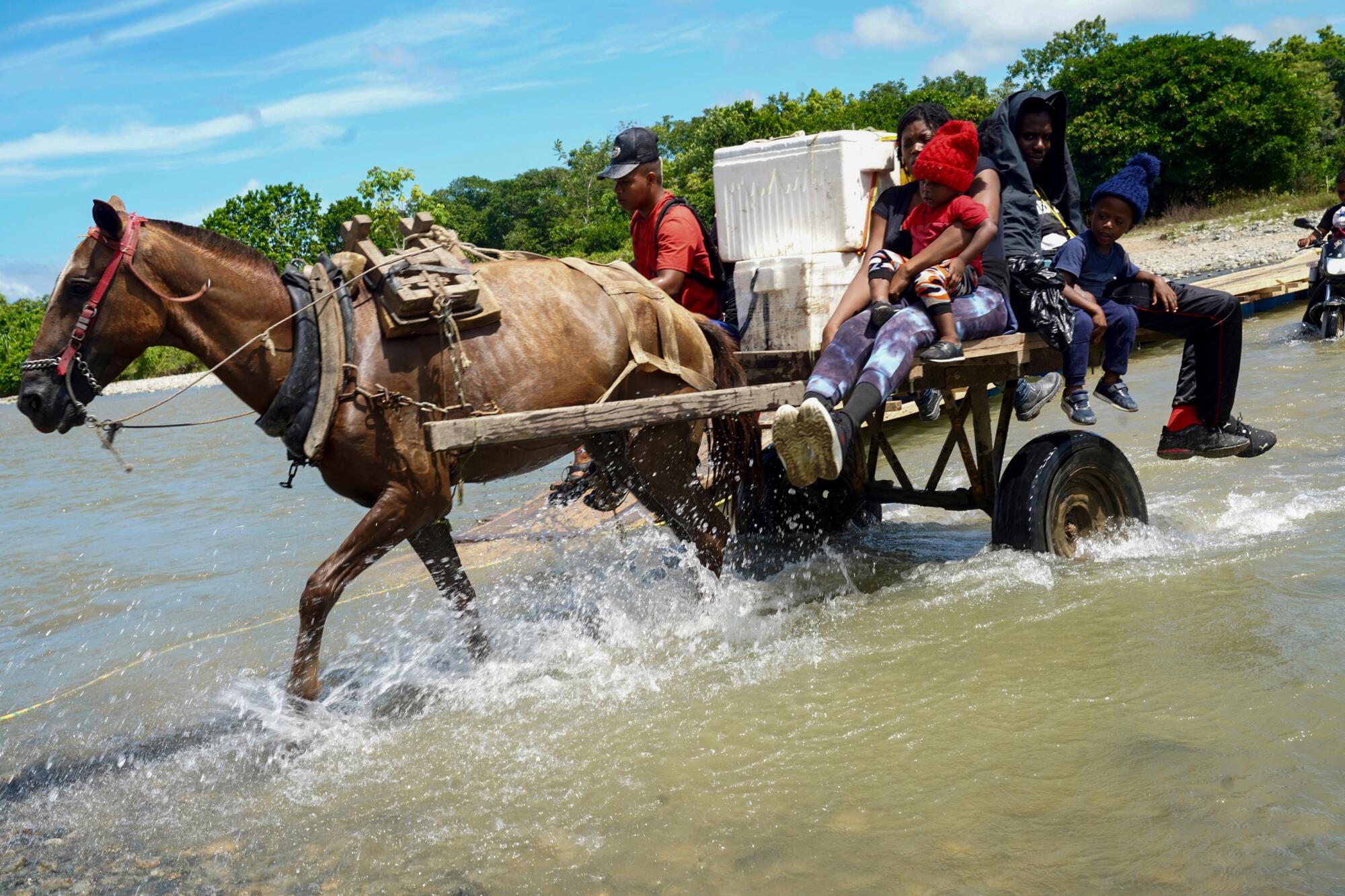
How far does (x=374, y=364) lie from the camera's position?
458 centimetres

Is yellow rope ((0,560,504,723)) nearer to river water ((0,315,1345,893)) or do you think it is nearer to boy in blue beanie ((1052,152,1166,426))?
river water ((0,315,1345,893))

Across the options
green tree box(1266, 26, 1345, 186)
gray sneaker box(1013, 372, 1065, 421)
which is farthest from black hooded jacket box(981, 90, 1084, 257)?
green tree box(1266, 26, 1345, 186)

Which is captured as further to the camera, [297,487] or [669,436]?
[297,487]

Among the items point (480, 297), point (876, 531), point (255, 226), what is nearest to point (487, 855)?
point (480, 297)

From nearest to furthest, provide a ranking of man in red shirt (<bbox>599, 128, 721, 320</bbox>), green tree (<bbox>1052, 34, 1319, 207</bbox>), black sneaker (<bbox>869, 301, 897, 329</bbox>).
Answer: black sneaker (<bbox>869, 301, 897, 329</bbox>), man in red shirt (<bbox>599, 128, 721, 320</bbox>), green tree (<bbox>1052, 34, 1319, 207</bbox>)

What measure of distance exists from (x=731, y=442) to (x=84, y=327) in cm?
319

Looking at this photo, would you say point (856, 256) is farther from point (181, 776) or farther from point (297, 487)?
point (297, 487)

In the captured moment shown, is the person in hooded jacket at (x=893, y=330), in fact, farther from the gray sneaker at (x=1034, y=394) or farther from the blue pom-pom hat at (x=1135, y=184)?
the blue pom-pom hat at (x=1135, y=184)

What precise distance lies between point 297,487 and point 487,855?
421 inches

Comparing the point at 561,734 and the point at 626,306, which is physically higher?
the point at 626,306

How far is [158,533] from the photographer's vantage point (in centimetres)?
1101

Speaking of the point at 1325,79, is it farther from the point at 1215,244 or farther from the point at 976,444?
the point at 976,444

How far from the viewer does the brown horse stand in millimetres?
4230

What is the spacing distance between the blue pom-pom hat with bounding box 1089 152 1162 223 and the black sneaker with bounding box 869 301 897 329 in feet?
4.26
